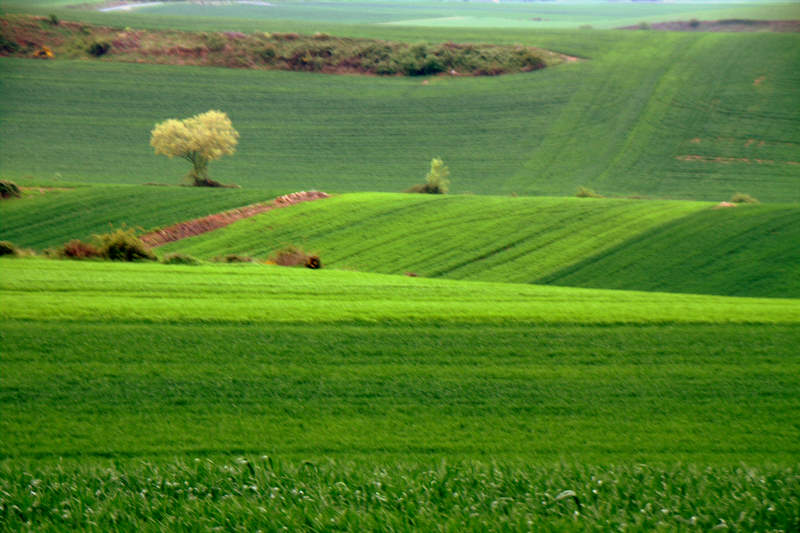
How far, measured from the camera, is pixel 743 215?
36469 millimetres

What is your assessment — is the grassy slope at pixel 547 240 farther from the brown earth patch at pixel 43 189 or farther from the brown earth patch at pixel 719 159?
the brown earth patch at pixel 719 159

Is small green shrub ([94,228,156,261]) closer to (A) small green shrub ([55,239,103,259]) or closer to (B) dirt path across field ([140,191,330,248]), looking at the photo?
(A) small green shrub ([55,239,103,259])

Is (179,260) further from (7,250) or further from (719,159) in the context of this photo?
(719,159)

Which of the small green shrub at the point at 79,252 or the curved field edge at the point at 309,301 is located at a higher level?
the curved field edge at the point at 309,301

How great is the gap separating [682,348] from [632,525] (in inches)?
378

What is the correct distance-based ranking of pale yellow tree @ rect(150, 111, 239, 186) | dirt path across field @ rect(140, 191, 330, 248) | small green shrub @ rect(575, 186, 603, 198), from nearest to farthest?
dirt path across field @ rect(140, 191, 330, 248) → small green shrub @ rect(575, 186, 603, 198) → pale yellow tree @ rect(150, 111, 239, 186)

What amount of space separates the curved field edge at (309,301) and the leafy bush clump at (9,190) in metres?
21.1

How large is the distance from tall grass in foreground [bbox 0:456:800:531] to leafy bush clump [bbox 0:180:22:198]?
38.1 metres

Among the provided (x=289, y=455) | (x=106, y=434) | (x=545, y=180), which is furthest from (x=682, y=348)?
(x=545, y=180)

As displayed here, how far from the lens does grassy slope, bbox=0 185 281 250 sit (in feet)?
123

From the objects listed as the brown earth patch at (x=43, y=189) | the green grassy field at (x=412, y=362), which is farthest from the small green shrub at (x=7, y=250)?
the brown earth patch at (x=43, y=189)

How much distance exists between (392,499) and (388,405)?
16.9 ft

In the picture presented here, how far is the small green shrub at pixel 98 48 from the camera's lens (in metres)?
73.4

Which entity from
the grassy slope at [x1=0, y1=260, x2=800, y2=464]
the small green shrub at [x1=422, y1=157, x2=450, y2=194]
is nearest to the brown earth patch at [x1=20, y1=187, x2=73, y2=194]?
the small green shrub at [x1=422, y1=157, x2=450, y2=194]
